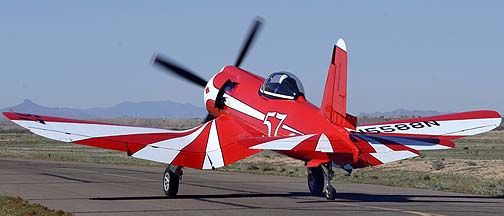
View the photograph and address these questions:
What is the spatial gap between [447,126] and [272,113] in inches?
152

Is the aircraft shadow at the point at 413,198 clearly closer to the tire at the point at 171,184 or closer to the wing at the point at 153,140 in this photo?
the wing at the point at 153,140

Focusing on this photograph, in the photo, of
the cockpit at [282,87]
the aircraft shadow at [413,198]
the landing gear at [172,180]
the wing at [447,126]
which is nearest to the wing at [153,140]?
the landing gear at [172,180]

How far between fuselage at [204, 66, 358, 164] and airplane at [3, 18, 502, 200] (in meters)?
0.02

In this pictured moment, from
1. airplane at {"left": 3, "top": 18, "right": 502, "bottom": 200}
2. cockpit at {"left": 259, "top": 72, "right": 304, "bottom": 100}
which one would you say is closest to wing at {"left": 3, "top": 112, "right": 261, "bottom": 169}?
airplane at {"left": 3, "top": 18, "right": 502, "bottom": 200}

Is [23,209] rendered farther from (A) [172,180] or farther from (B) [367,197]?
(B) [367,197]

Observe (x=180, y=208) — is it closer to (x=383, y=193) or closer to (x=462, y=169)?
(x=383, y=193)

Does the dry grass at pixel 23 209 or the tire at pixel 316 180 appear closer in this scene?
the dry grass at pixel 23 209

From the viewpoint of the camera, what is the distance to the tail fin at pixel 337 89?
19375 mm

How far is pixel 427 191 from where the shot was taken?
25375 millimetres

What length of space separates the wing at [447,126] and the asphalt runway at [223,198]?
1475 mm

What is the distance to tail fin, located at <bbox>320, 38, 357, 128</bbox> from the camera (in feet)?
63.6

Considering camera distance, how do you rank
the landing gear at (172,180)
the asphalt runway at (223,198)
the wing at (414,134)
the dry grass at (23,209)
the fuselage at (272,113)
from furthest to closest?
the landing gear at (172,180), the fuselage at (272,113), the asphalt runway at (223,198), the wing at (414,134), the dry grass at (23,209)

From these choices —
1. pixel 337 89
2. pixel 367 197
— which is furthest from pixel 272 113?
pixel 367 197

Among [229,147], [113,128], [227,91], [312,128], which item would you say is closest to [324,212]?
[312,128]
